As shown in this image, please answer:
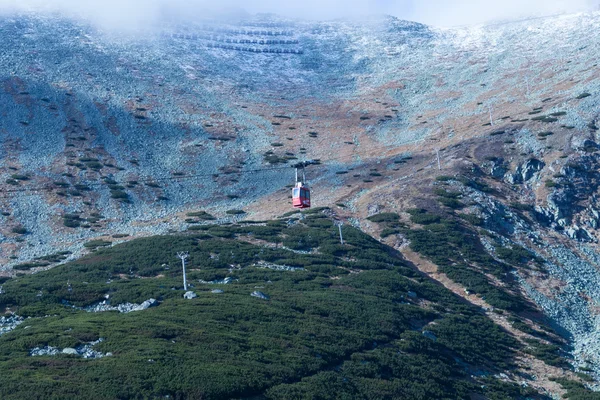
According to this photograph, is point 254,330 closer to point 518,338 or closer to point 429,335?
point 429,335

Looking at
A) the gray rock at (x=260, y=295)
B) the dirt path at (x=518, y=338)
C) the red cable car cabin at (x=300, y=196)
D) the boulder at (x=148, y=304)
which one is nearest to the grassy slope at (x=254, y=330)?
the gray rock at (x=260, y=295)

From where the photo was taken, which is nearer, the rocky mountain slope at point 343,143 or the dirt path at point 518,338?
the dirt path at point 518,338

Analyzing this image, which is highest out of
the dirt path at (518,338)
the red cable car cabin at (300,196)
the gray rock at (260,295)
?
the red cable car cabin at (300,196)

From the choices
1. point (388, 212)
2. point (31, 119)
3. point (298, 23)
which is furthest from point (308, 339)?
point (298, 23)

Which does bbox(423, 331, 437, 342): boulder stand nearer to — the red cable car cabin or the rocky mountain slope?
the rocky mountain slope

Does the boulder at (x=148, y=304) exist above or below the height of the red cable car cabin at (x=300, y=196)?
below

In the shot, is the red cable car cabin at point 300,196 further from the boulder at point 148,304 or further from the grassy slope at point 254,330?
the boulder at point 148,304

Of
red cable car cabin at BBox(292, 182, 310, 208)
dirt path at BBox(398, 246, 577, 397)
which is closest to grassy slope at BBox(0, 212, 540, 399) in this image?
dirt path at BBox(398, 246, 577, 397)
